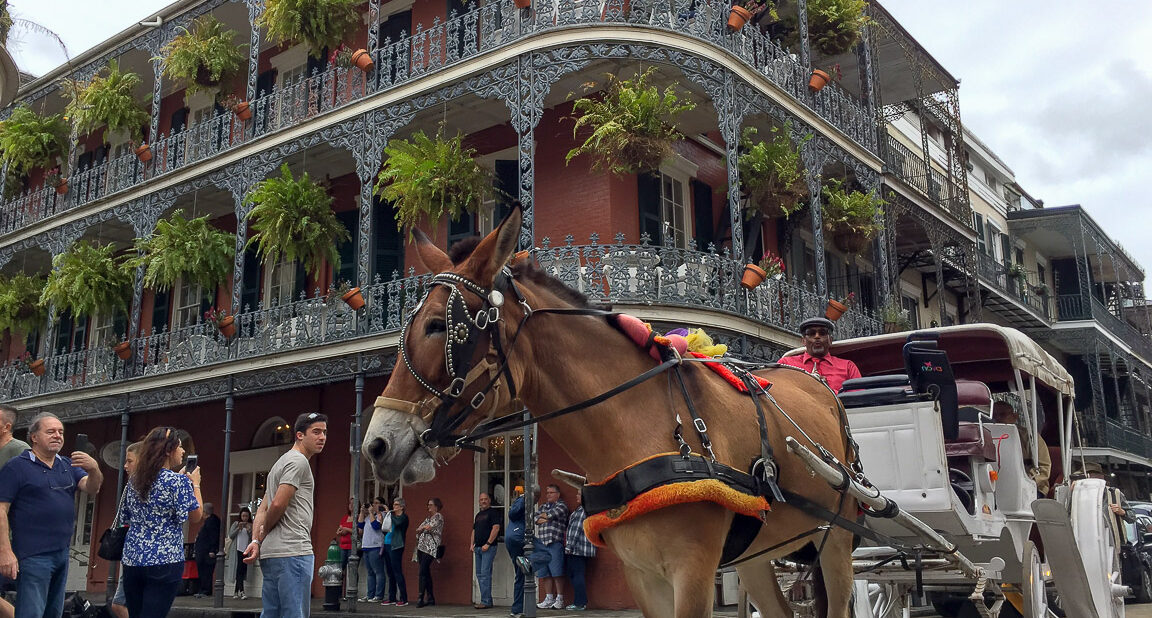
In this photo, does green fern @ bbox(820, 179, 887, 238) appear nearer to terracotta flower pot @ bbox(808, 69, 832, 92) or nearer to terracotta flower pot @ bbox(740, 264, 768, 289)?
terracotta flower pot @ bbox(808, 69, 832, 92)

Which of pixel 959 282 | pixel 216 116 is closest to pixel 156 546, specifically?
pixel 216 116

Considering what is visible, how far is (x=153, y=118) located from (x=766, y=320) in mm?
13016

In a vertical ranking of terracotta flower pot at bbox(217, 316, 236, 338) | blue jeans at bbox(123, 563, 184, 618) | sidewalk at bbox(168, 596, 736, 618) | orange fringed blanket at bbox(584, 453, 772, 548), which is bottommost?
sidewalk at bbox(168, 596, 736, 618)

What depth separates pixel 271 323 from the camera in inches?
593

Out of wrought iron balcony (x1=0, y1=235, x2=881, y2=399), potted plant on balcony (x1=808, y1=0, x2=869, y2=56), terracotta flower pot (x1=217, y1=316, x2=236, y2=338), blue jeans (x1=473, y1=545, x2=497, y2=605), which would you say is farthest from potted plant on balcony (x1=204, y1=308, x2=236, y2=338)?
potted plant on balcony (x1=808, y1=0, x2=869, y2=56)

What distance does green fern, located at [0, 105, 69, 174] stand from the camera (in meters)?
20.8

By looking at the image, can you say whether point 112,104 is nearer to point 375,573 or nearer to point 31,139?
point 31,139

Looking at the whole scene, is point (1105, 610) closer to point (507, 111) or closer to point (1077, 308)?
point (507, 111)

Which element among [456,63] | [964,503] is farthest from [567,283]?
[964,503]

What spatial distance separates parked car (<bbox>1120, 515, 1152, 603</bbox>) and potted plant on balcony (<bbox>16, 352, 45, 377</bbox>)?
20264 mm

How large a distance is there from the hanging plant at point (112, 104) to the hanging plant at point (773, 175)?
505 inches

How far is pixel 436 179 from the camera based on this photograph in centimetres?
1266

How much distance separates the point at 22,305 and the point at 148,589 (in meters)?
17.1

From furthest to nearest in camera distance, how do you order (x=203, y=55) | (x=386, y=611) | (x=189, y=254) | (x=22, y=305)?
(x=22, y=305)
(x=203, y=55)
(x=189, y=254)
(x=386, y=611)
